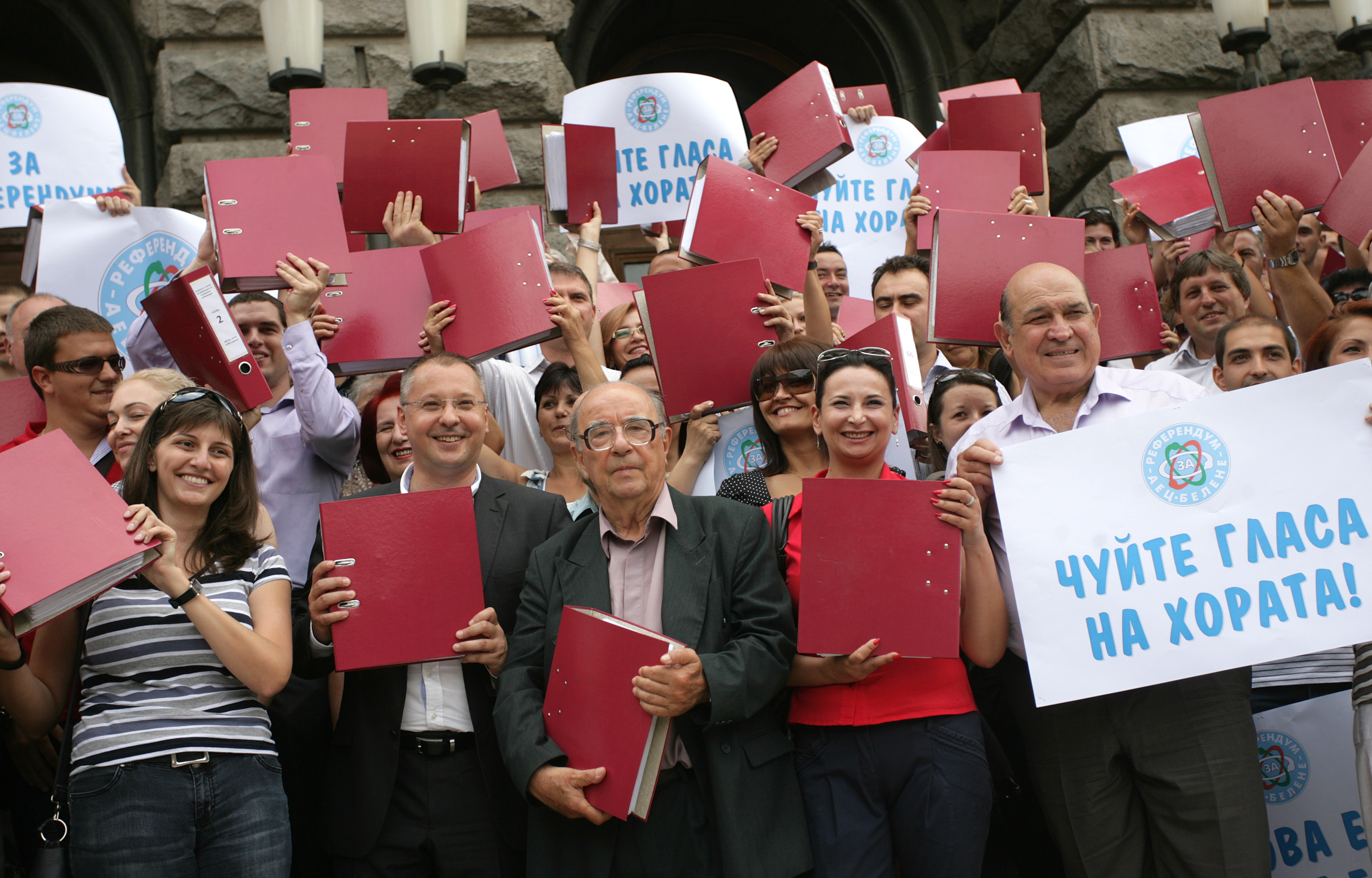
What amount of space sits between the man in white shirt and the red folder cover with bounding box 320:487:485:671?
2.96 metres

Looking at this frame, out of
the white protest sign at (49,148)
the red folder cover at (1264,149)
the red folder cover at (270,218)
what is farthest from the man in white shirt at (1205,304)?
the white protest sign at (49,148)

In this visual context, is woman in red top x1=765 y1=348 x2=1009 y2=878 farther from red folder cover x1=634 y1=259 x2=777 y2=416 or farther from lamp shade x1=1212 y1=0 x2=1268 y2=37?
lamp shade x1=1212 y1=0 x2=1268 y2=37

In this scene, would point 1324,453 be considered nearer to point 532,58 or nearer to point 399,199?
point 399,199

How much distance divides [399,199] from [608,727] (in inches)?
101

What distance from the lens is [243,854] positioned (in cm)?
277

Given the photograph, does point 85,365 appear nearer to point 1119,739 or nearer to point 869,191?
point 1119,739

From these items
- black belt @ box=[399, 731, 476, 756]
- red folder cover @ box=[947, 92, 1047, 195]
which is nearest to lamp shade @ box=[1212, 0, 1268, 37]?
red folder cover @ box=[947, 92, 1047, 195]

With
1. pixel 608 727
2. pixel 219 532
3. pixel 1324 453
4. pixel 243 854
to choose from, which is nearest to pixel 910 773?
pixel 608 727

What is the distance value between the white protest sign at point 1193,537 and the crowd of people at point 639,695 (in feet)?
0.43

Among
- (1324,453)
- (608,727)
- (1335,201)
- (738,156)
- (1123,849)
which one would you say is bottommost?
(1123,849)

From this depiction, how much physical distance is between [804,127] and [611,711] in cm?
311

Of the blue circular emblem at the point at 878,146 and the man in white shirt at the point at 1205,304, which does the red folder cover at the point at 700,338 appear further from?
the blue circular emblem at the point at 878,146

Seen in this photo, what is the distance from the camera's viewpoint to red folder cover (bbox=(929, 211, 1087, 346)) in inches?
158

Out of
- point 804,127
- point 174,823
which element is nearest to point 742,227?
point 804,127
